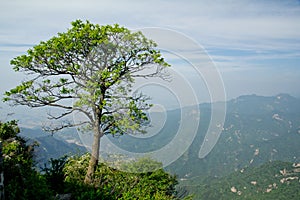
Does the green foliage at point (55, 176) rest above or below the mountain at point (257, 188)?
above

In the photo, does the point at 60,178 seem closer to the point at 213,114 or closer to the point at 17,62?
the point at 17,62

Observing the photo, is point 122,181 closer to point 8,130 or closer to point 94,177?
point 94,177

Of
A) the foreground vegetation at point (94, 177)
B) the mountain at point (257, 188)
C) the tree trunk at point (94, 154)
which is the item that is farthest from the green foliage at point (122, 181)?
the mountain at point (257, 188)

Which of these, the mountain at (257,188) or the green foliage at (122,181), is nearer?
the green foliage at (122,181)

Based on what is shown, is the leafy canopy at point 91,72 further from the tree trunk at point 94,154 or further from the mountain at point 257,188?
the mountain at point 257,188

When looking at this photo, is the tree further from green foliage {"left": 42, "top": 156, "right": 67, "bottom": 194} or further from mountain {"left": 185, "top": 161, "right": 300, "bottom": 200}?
mountain {"left": 185, "top": 161, "right": 300, "bottom": 200}

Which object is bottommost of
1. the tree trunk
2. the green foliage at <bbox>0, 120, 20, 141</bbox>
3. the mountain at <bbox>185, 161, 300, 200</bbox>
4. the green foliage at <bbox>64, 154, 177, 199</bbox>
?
the mountain at <bbox>185, 161, 300, 200</bbox>

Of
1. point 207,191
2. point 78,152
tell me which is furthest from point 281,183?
point 78,152

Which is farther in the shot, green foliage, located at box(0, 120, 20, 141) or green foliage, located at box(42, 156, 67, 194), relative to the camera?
green foliage, located at box(0, 120, 20, 141)

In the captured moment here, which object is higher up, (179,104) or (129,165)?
(179,104)

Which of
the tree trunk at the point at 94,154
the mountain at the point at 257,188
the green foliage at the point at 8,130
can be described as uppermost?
the green foliage at the point at 8,130

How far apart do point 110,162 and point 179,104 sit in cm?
445

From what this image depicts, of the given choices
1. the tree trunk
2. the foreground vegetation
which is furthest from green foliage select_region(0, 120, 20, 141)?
the tree trunk

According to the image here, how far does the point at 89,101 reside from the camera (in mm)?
11352
